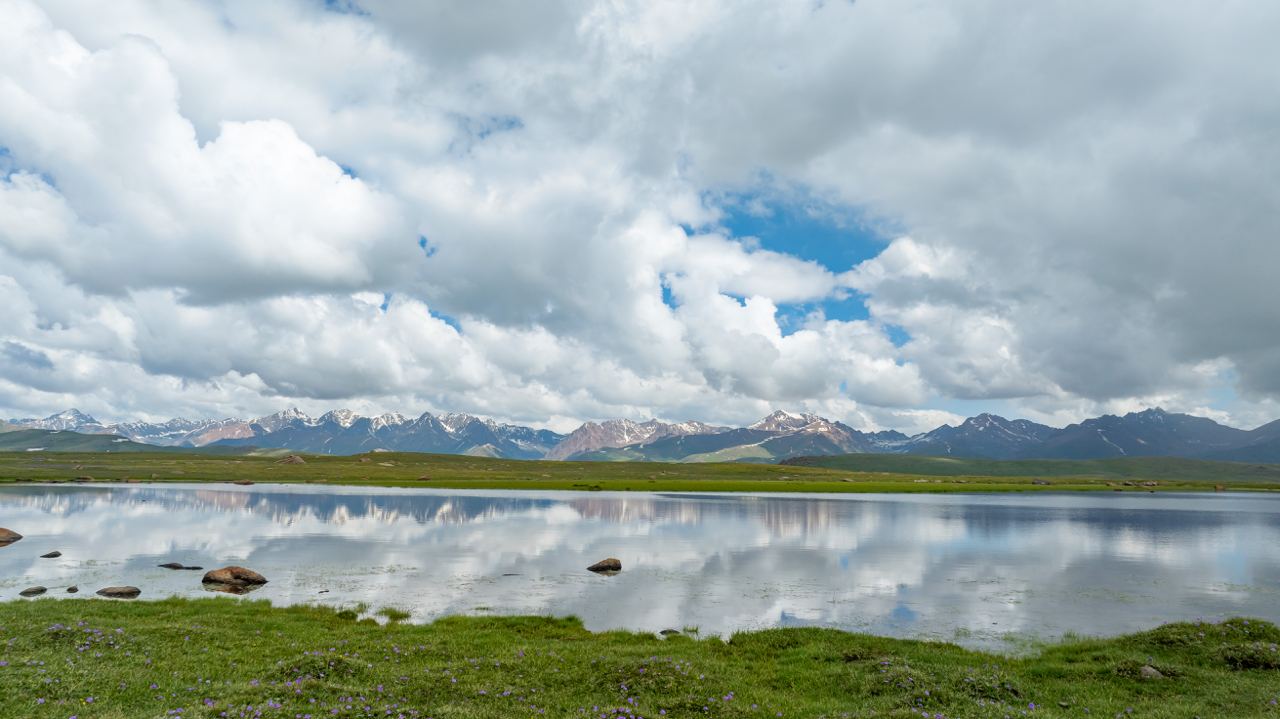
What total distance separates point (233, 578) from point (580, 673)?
107 ft

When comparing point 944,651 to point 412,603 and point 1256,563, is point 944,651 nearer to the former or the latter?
point 412,603

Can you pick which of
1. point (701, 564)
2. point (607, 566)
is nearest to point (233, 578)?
point (607, 566)

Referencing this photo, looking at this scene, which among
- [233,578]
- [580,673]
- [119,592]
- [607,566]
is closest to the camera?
[580,673]

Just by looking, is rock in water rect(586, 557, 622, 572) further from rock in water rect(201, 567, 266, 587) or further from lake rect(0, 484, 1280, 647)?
rock in water rect(201, 567, 266, 587)

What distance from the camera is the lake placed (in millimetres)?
38719

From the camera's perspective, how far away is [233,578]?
44.0 metres

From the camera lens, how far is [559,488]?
188375 mm

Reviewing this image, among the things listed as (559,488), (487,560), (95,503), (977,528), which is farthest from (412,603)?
(559,488)

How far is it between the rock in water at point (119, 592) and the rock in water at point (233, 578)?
14.3 feet

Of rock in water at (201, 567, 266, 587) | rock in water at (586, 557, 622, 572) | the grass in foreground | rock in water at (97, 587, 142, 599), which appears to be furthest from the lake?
the grass in foreground

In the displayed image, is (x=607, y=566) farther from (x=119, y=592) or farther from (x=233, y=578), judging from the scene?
(x=119, y=592)

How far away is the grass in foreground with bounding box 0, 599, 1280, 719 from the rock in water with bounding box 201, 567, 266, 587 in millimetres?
12157

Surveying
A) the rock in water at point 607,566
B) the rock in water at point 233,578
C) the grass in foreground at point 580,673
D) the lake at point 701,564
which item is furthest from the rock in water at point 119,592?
the rock in water at point 607,566

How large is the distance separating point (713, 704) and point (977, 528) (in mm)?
86277
